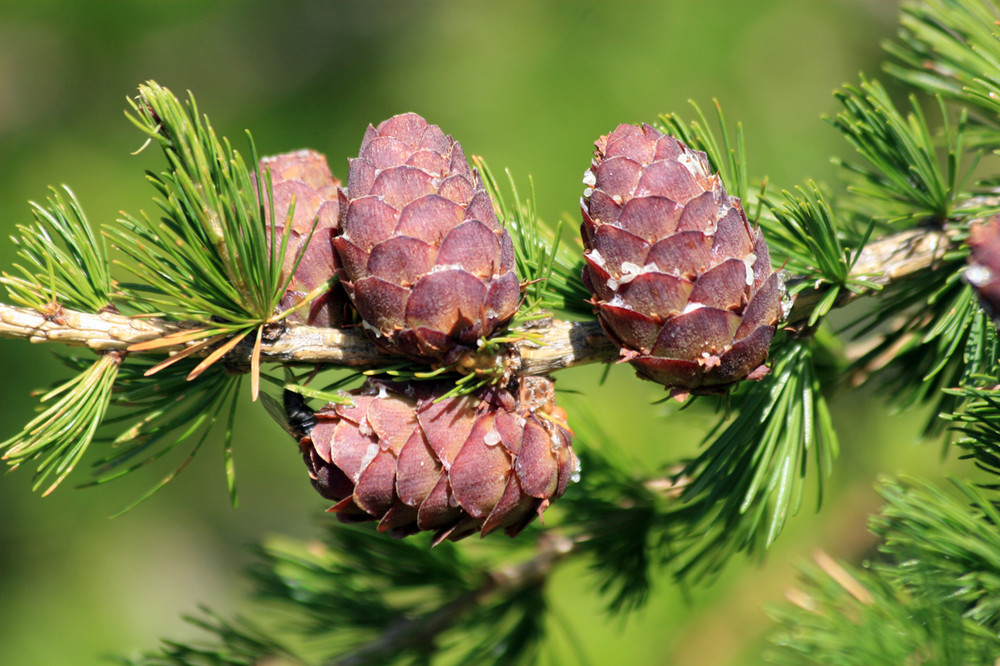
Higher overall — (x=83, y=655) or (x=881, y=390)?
(x=83, y=655)

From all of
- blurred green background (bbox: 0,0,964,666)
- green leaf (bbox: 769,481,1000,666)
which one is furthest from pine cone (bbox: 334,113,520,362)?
blurred green background (bbox: 0,0,964,666)

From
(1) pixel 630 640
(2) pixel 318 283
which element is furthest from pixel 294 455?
(2) pixel 318 283

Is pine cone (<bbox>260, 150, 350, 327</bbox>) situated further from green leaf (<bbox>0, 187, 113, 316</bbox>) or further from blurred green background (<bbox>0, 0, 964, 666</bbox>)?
blurred green background (<bbox>0, 0, 964, 666</bbox>)

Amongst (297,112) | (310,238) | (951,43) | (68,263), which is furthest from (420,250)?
(297,112)

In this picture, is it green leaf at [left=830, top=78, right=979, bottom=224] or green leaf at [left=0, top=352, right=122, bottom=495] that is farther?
green leaf at [left=830, top=78, right=979, bottom=224]

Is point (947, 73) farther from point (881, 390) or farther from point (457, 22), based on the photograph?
point (457, 22)

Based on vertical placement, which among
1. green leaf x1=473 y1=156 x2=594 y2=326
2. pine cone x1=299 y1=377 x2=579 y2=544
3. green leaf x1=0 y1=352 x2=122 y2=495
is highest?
green leaf x1=0 y1=352 x2=122 y2=495
